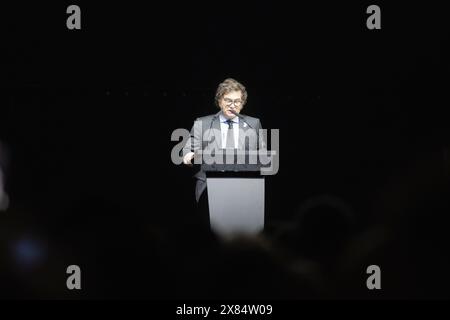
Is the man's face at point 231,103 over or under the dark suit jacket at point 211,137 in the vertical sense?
over

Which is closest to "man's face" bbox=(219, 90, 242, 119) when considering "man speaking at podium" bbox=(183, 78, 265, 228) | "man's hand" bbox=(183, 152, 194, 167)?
"man speaking at podium" bbox=(183, 78, 265, 228)

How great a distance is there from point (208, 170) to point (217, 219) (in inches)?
12.6

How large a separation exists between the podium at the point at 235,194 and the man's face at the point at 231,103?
0.44 m

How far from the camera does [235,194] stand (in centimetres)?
306

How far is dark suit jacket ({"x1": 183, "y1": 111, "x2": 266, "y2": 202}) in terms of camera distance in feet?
10.5

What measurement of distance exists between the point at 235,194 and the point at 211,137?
40cm

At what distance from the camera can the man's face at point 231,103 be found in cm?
328

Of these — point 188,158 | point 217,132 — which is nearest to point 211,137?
point 217,132

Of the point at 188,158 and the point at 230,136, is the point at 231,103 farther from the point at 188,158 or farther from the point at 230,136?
the point at 188,158

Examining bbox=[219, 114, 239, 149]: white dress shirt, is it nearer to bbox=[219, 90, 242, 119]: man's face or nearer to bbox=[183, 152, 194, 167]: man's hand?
bbox=[219, 90, 242, 119]: man's face

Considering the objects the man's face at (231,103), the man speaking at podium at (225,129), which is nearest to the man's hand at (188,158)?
the man speaking at podium at (225,129)

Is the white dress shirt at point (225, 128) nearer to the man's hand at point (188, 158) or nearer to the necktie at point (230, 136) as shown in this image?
the necktie at point (230, 136)

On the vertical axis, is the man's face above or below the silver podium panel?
above

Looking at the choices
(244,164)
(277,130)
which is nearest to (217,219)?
(244,164)
